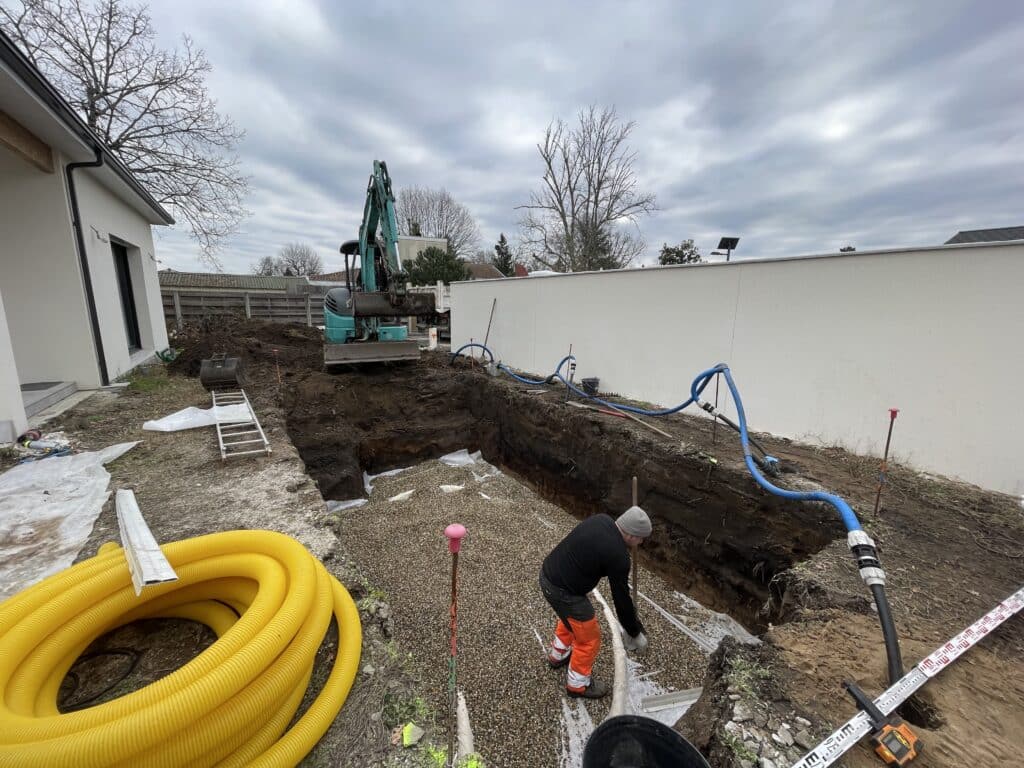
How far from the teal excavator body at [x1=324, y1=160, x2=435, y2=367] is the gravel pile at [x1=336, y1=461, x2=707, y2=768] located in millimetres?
3370

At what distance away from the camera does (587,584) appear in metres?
2.84

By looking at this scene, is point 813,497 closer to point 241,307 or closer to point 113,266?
point 113,266

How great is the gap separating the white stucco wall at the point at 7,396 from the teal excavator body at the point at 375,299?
4.18 meters

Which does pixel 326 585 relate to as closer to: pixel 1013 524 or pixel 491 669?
pixel 491 669

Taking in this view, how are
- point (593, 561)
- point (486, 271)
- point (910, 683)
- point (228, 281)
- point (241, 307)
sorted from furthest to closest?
point (486, 271), point (228, 281), point (241, 307), point (593, 561), point (910, 683)

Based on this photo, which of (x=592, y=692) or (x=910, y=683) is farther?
(x=592, y=692)

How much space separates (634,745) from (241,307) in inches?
804

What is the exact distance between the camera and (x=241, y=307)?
17531 millimetres

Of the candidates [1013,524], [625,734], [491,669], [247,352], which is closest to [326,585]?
[625,734]

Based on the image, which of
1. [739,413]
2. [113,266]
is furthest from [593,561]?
[113,266]

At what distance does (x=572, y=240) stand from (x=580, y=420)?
16879 millimetres

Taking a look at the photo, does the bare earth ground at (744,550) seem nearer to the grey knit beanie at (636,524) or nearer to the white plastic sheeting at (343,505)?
the white plastic sheeting at (343,505)

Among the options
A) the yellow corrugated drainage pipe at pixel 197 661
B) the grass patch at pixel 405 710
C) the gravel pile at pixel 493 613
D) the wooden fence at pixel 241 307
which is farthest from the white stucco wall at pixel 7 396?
the wooden fence at pixel 241 307

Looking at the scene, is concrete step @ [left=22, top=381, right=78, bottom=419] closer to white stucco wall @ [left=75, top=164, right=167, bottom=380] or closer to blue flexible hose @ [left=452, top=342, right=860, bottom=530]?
white stucco wall @ [left=75, top=164, right=167, bottom=380]
